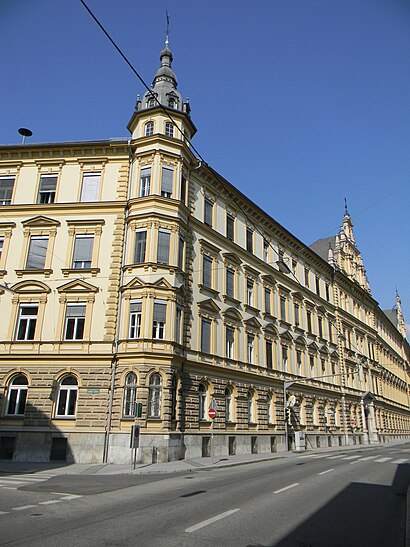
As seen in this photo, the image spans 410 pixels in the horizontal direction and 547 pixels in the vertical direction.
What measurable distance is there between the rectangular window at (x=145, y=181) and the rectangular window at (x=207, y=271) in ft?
18.5

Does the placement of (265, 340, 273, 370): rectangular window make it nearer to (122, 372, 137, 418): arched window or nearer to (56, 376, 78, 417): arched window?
(122, 372, 137, 418): arched window

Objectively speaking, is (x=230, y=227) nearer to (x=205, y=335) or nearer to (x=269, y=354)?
(x=205, y=335)

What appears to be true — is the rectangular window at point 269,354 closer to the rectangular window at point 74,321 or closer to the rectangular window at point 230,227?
the rectangular window at point 230,227

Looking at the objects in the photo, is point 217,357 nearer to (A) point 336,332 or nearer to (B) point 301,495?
(B) point 301,495

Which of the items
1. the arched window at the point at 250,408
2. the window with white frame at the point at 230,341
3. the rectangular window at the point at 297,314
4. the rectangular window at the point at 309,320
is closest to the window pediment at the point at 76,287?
the window with white frame at the point at 230,341

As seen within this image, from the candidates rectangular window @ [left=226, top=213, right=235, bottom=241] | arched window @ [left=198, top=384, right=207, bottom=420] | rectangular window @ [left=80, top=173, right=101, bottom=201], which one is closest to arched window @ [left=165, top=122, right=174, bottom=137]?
rectangular window @ [left=80, top=173, right=101, bottom=201]

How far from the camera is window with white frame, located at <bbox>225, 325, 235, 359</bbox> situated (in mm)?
29284

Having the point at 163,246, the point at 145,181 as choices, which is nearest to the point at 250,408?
the point at 163,246

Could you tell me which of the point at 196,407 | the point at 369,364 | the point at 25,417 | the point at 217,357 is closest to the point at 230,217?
the point at 217,357

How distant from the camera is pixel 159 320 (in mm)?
23438

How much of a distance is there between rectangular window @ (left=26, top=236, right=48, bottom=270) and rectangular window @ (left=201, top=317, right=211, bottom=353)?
385 inches

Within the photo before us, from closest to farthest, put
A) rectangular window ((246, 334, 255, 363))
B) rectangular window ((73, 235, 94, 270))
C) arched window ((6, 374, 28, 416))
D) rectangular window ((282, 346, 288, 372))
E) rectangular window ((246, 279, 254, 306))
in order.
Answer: arched window ((6, 374, 28, 416))
rectangular window ((73, 235, 94, 270))
rectangular window ((246, 334, 255, 363))
rectangular window ((246, 279, 254, 306))
rectangular window ((282, 346, 288, 372))

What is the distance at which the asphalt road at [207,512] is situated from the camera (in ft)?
23.4

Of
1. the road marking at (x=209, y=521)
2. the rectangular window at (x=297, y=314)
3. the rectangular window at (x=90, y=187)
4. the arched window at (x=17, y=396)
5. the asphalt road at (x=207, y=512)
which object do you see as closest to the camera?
the asphalt road at (x=207, y=512)
